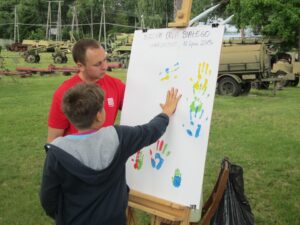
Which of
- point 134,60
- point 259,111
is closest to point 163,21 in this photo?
point 259,111

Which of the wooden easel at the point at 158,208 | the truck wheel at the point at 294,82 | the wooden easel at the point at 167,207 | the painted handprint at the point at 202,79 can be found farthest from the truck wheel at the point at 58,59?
the painted handprint at the point at 202,79

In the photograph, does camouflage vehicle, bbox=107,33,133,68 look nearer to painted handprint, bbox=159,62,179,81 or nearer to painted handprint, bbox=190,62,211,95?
painted handprint, bbox=159,62,179,81

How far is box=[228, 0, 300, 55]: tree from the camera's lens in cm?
2397

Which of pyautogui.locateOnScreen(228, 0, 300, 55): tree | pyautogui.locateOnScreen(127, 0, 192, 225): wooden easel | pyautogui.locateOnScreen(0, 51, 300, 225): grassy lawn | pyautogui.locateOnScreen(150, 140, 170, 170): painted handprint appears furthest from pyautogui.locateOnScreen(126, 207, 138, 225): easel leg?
pyautogui.locateOnScreen(228, 0, 300, 55): tree

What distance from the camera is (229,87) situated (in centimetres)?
1526

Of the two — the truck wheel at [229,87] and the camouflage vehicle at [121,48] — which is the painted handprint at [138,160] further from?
the camouflage vehicle at [121,48]

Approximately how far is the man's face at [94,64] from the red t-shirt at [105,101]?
0.28ft

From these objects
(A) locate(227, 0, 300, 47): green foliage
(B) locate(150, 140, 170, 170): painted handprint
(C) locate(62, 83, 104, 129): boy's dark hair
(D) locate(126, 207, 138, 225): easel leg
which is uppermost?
(A) locate(227, 0, 300, 47): green foliage

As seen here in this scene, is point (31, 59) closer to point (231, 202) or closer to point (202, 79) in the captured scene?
point (231, 202)

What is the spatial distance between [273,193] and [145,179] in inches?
107

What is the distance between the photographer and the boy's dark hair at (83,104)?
222 cm

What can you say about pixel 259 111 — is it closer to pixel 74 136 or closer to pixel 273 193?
pixel 273 193

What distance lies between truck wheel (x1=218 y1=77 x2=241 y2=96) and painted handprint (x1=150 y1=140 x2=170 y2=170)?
39.8 feet

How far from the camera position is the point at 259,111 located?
1138 cm
